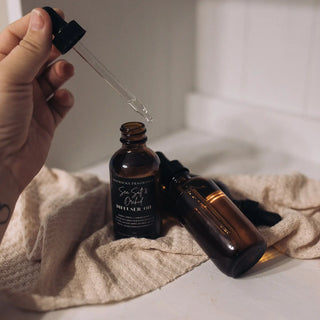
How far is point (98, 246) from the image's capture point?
68 cm

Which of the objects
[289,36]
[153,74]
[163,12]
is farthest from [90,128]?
[289,36]

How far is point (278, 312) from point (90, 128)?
1.91ft

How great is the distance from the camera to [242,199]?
77 centimetres

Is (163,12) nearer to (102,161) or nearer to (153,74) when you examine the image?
(153,74)

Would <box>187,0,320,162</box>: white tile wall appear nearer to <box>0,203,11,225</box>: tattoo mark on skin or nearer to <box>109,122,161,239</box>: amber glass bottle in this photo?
<box>109,122,161,239</box>: amber glass bottle

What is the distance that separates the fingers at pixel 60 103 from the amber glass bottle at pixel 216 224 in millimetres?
225

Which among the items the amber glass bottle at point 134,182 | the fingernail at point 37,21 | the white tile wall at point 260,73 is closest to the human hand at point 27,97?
the fingernail at point 37,21

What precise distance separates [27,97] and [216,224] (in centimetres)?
30

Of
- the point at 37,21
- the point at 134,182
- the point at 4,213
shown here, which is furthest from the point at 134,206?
the point at 37,21

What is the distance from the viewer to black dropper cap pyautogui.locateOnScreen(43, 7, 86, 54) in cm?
59

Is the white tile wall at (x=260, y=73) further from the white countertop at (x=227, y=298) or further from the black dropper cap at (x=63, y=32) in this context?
the black dropper cap at (x=63, y=32)

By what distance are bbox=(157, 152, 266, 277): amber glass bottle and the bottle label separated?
1.6 inches

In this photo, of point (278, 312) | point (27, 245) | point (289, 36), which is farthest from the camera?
point (289, 36)

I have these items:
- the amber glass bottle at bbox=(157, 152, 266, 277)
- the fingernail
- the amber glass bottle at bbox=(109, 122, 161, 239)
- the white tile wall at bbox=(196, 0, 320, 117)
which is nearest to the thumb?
the fingernail
